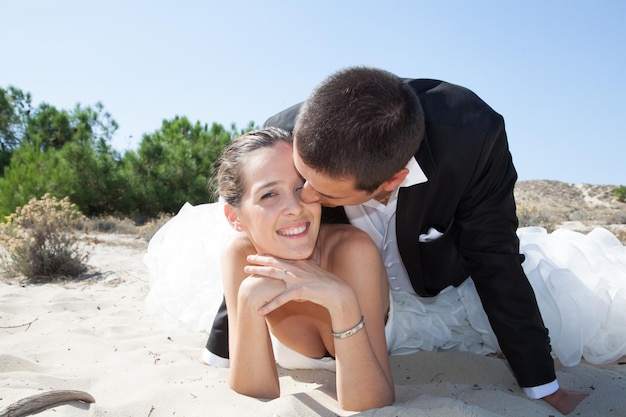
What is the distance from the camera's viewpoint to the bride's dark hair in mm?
2604

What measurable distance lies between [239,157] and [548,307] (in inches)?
77.9

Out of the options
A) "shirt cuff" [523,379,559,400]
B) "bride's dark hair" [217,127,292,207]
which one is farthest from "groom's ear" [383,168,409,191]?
"shirt cuff" [523,379,559,400]

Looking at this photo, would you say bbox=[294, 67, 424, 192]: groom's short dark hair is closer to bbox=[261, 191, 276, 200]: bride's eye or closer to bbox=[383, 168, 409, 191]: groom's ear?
bbox=[383, 168, 409, 191]: groom's ear

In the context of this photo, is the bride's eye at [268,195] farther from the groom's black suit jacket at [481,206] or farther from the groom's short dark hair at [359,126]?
the groom's black suit jacket at [481,206]

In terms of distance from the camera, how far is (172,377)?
2660mm

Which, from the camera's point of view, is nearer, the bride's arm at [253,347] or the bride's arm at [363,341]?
the bride's arm at [363,341]

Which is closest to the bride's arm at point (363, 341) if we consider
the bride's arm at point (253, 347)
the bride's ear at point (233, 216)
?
the bride's arm at point (253, 347)

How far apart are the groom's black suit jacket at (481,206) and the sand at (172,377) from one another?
0.92 feet

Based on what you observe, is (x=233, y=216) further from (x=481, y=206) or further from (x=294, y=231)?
(x=481, y=206)

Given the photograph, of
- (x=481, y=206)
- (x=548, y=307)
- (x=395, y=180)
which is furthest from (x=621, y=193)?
(x=395, y=180)

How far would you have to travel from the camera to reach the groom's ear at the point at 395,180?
2328 mm

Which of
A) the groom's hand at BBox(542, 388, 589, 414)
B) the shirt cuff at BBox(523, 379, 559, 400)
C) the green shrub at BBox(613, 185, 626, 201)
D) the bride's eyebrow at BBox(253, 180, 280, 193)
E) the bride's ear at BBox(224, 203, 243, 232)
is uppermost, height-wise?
the bride's eyebrow at BBox(253, 180, 280, 193)

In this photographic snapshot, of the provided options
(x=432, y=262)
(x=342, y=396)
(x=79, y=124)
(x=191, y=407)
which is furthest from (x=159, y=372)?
(x=79, y=124)

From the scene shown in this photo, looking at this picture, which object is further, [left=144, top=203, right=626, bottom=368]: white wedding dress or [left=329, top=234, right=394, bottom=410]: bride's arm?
[left=144, top=203, right=626, bottom=368]: white wedding dress
